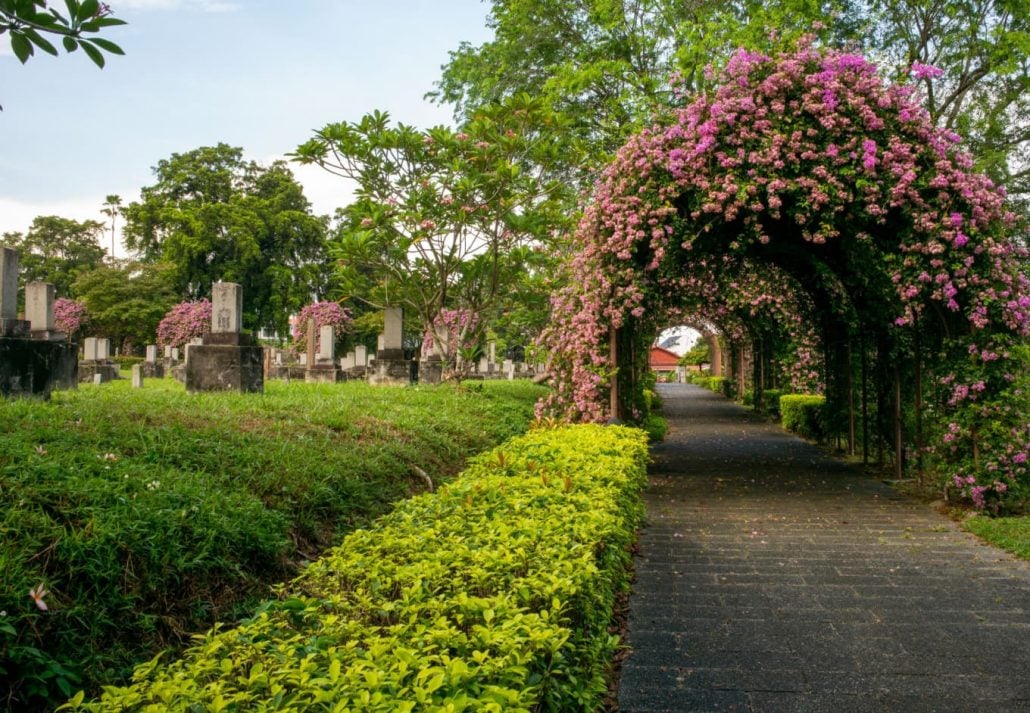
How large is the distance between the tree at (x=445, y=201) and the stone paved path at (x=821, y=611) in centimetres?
784

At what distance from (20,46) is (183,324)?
113ft

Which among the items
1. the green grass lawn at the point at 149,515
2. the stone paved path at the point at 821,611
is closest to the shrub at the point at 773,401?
the stone paved path at the point at 821,611

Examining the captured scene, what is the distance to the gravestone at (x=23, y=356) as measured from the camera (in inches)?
315

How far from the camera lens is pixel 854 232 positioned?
7746mm

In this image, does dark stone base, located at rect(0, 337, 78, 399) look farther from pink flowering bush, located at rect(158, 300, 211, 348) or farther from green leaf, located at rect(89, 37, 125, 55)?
pink flowering bush, located at rect(158, 300, 211, 348)

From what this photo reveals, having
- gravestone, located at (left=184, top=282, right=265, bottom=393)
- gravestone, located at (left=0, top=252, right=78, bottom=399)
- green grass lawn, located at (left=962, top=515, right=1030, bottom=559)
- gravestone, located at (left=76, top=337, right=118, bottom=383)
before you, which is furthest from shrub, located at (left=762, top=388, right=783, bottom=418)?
gravestone, located at (left=76, top=337, right=118, bottom=383)

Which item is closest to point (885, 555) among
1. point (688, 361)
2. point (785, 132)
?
point (785, 132)

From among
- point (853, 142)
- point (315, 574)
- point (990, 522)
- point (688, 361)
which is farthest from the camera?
point (688, 361)

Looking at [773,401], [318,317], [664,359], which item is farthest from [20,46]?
[664,359]

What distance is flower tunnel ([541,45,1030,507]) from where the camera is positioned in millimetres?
6984

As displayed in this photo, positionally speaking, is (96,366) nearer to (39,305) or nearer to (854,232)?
(39,305)

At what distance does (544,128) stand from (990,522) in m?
10.3

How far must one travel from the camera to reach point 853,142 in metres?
7.33

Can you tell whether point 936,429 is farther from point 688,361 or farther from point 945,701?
point 688,361
